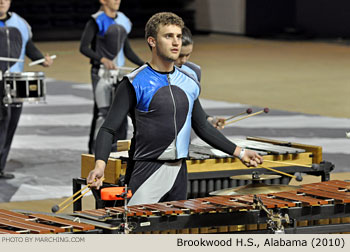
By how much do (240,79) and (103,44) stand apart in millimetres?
9202

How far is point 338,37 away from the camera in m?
30.0

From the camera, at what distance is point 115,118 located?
5.91m

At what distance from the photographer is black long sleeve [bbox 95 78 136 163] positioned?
584cm

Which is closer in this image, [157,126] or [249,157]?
[157,126]

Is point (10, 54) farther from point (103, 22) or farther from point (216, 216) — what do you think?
point (216, 216)

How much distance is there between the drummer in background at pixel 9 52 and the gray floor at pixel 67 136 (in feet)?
1.23

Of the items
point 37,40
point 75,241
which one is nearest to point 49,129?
point 75,241

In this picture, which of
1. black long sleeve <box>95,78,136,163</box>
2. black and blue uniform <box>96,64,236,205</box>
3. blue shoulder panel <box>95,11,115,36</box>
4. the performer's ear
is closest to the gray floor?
blue shoulder panel <box>95,11,115,36</box>

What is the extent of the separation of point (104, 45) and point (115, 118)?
5.33 m

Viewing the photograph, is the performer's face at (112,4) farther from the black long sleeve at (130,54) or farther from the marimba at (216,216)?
the marimba at (216,216)

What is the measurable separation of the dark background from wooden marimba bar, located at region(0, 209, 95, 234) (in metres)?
25.1

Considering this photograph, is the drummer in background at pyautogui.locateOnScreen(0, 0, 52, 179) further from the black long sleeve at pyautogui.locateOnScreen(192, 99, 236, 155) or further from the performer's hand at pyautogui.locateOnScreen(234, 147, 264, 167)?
the performer's hand at pyautogui.locateOnScreen(234, 147, 264, 167)

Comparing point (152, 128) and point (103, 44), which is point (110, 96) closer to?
point (103, 44)

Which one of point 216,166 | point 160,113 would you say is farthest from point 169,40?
point 216,166
